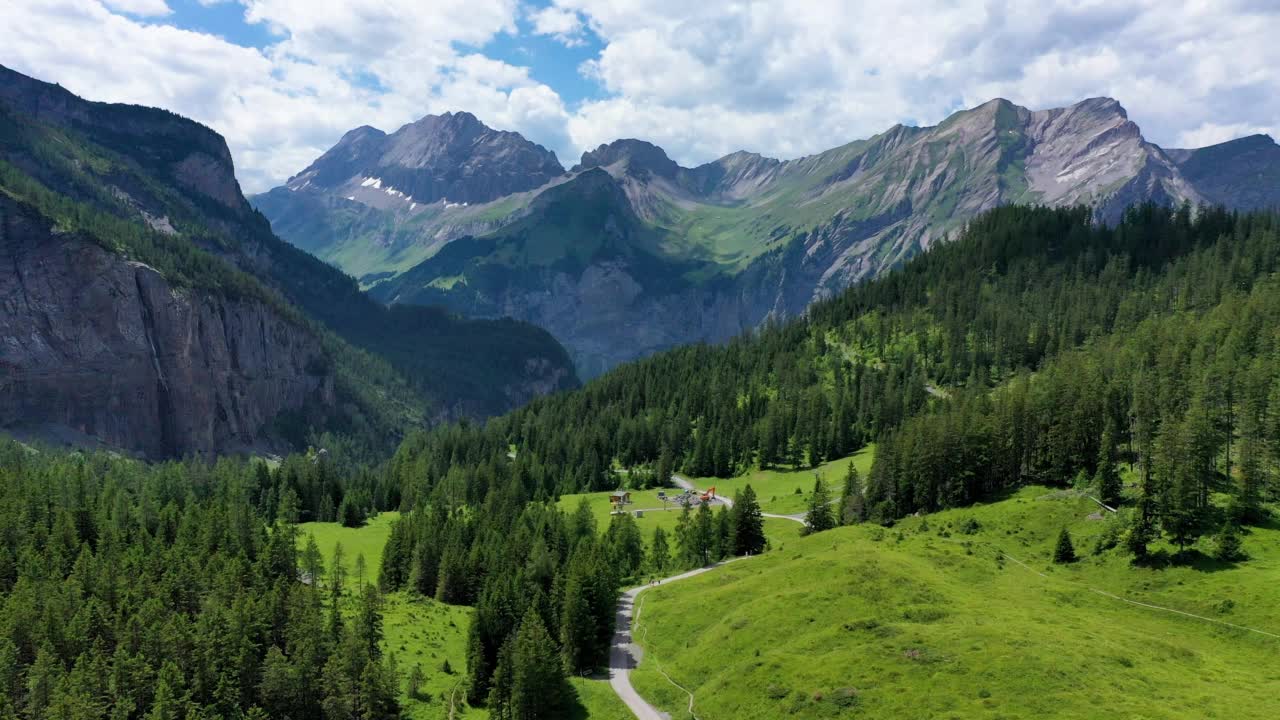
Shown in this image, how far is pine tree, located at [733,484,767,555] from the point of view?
123 metres

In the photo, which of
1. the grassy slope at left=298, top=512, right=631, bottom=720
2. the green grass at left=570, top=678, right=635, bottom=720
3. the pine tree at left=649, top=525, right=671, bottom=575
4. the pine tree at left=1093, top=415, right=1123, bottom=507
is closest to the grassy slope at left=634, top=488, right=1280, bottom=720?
the pine tree at left=1093, top=415, right=1123, bottom=507

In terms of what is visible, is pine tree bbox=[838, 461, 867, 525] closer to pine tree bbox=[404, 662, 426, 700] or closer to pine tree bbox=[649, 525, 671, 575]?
pine tree bbox=[649, 525, 671, 575]

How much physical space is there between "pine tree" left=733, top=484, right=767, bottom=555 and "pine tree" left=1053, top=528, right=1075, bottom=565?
138 ft

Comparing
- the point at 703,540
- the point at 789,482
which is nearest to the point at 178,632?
the point at 703,540

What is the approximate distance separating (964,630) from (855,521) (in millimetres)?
55998

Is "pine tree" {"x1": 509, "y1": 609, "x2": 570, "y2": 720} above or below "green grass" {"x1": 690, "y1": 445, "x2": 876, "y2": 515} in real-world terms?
below

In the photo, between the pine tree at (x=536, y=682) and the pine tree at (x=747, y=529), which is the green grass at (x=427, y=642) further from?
the pine tree at (x=747, y=529)

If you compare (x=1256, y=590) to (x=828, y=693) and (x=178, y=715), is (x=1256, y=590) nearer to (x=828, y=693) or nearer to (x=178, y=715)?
(x=828, y=693)

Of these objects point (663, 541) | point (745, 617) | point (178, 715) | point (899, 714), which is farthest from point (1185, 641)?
point (178, 715)

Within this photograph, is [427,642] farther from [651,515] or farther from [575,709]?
[651,515]

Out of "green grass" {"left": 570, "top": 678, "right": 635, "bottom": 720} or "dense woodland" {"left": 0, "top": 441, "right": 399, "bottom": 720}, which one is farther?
"dense woodland" {"left": 0, "top": 441, "right": 399, "bottom": 720}

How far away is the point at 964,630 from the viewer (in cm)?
7275

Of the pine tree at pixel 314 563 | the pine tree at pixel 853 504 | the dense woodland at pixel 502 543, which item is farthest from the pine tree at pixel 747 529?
the pine tree at pixel 314 563

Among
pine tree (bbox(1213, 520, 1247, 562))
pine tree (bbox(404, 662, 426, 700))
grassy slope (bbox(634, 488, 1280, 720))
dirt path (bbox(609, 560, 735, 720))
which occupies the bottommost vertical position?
pine tree (bbox(404, 662, 426, 700))
